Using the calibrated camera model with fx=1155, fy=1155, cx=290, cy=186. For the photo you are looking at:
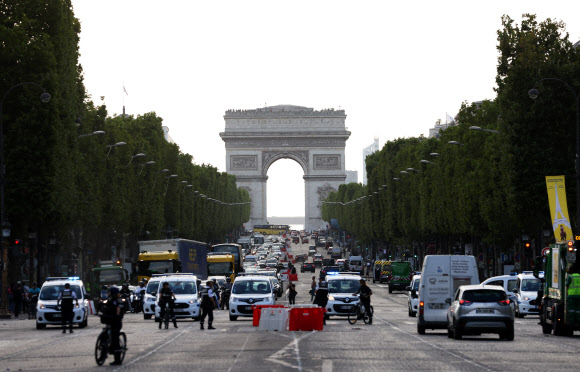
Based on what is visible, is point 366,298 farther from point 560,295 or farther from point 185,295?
point 560,295

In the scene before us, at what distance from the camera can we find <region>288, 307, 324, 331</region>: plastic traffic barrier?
1449 inches

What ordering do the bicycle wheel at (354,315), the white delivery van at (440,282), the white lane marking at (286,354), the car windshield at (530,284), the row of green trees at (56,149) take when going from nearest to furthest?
the white lane marking at (286,354) < the white delivery van at (440,282) < the bicycle wheel at (354,315) < the car windshield at (530,284) < the row of green trees at (56,149)

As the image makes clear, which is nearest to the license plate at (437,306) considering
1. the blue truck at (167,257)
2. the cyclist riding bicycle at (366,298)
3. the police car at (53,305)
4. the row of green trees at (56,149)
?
the cyclist riding bicycle at (366,298)

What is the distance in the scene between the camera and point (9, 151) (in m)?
50.2

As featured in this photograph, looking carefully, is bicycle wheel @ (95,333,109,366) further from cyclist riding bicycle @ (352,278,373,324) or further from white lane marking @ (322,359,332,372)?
cyclist riding bicycle @ (352,278,373,324)

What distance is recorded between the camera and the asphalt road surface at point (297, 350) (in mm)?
21969

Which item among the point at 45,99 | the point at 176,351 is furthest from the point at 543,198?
the point at 176,351

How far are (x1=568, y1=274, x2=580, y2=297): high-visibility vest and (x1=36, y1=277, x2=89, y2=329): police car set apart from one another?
17564 millimetres

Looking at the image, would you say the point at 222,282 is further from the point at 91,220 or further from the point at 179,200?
the point at 179,200

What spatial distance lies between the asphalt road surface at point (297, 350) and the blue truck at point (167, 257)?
21976 millimetres

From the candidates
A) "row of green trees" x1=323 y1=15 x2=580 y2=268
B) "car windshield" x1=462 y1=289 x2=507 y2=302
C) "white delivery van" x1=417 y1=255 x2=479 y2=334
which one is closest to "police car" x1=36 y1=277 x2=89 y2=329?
"white delivery van" x1=417 y1=255 x2=479 y2=334

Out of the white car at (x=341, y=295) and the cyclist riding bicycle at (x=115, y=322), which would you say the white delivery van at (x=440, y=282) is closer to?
the white car at (x=341, y=295)

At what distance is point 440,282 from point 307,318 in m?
4.38

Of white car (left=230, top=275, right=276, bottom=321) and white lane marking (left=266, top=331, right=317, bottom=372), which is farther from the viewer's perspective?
white car (left=230, top=275, right=276, bottom=321)
